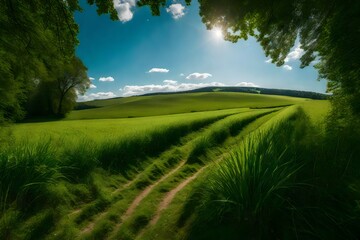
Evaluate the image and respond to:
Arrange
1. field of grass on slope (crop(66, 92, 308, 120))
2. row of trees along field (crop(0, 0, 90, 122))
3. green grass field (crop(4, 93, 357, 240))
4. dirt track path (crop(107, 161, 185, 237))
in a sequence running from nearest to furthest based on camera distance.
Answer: green grass field (crop(4, 93, 357, 240)) → dirt track path (crop(107, 161, 185, 237)) → row of trees along field (crop(0, 0, 90, 122)) → field of grass on slope (crop(66, 92, 308, 120))

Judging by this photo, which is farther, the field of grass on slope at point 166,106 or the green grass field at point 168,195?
the field of grass on slope at point 166,106

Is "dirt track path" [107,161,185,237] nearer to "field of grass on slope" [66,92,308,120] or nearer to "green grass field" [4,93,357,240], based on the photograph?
"green grass field" [4,93,357,240]

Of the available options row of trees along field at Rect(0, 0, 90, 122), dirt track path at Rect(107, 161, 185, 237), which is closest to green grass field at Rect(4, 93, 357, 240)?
dirt track path at Rect(107, 161, 185, 237)

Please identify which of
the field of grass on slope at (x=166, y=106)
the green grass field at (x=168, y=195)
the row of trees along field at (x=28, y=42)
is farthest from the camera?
the field of grass on slope at (x=166, y=106)

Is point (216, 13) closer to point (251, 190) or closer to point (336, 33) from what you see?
point (336, 33)

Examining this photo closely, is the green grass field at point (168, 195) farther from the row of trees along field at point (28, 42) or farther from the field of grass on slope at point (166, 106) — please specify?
the field of grass on slope at point (166, 106)

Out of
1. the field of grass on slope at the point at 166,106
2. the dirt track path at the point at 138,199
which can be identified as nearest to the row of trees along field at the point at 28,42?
the dirt track path at the point at 138,199

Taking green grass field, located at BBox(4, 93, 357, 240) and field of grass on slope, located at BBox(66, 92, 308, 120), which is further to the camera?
field of grass on slope, located at BBox(66, 92, 308, 120)

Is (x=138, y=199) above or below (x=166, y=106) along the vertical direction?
above

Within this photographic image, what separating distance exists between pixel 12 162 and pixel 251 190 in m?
6.20

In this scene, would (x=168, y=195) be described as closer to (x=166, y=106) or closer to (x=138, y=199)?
(x=138, y=199)

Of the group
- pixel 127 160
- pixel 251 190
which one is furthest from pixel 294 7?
pixel 127 160

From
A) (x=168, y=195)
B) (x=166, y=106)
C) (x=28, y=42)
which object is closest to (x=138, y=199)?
(x=168, y=195)

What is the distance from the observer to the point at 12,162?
19.8 ft
